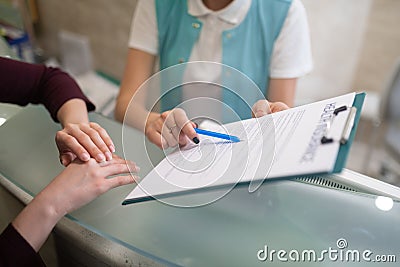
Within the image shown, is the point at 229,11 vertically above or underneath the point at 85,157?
above

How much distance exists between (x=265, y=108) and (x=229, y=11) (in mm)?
340

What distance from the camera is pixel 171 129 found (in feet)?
1.79

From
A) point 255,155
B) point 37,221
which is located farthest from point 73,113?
point 255,155

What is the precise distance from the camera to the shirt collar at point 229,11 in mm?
796

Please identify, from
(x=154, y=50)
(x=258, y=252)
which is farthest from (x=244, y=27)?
(x=258, y=252)

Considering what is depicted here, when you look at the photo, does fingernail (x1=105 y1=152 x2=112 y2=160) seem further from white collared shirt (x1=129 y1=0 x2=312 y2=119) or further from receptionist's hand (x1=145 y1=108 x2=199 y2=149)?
white collared shirt (x1=129 y1=0 x2=312 y2=119)

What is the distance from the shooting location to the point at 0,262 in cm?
45

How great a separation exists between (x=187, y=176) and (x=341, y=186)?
0.67 ft

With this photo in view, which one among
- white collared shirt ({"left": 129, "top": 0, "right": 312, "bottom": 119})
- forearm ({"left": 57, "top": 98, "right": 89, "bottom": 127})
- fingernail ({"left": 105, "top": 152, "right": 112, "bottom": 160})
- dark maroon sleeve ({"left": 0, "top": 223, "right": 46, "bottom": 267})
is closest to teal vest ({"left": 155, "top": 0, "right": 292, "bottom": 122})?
white collared shirt ({"left": 129, "top": 0, "right": 312, "bottom": 119})

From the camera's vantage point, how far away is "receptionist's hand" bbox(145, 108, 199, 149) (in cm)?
52

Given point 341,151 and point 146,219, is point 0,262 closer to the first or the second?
point 146,219

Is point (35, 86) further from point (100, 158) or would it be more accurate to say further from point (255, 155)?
point (255, 155)

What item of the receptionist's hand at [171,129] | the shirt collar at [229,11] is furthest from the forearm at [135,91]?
the shirt collar at [229,11]

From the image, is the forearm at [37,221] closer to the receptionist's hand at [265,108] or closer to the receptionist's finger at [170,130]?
the receptionist's finger at [170,130]
